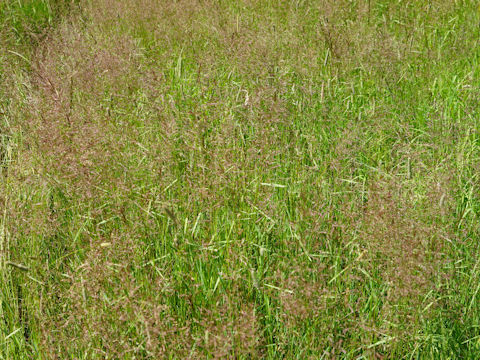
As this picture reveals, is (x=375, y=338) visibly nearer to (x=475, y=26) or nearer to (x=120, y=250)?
(x=120, y=250)

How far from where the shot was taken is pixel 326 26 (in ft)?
11.4

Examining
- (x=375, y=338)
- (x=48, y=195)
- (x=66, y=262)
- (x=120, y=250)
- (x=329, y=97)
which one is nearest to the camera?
(x=375, y=338)

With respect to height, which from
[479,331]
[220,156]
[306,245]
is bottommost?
[479,331]

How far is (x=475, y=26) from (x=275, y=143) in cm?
193

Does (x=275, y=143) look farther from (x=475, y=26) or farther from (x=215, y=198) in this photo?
(x=475, y=26)

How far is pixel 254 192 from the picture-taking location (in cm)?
225

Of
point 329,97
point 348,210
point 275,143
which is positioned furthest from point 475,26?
point 348,210

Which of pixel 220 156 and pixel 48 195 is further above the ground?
pixel 220 156

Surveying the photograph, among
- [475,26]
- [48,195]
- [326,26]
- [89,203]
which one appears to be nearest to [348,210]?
[89,203]

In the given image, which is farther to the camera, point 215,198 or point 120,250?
point 215,198

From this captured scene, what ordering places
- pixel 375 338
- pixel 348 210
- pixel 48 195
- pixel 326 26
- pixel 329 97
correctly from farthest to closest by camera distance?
pixel 326 26
pixel 329 97
pixel 48 195
pixel 348 210
pixel 375 338

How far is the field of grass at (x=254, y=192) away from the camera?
171cm

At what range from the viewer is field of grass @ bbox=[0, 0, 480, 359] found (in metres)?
1.71

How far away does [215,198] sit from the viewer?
7.01ft
